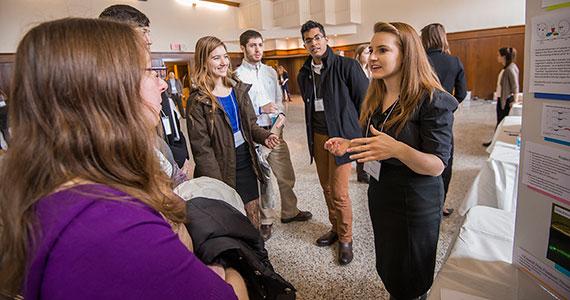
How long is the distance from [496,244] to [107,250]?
1.26 meters

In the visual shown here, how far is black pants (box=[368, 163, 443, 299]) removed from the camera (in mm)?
1360

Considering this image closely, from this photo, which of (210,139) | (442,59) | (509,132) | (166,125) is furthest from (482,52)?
(166,125)

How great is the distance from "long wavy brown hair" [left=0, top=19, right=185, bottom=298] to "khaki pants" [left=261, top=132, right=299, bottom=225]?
225 cm

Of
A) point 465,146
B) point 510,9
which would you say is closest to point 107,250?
point 465,146

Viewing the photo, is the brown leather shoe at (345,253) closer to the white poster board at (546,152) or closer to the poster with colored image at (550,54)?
the white poster board at (546,152)

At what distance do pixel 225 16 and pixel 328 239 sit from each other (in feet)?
44.5

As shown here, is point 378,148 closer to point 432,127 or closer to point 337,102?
point 432,127

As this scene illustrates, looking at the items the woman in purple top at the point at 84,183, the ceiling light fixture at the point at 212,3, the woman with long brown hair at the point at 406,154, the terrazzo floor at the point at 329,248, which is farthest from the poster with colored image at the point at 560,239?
the ceiling light fixture at the point at 212,3

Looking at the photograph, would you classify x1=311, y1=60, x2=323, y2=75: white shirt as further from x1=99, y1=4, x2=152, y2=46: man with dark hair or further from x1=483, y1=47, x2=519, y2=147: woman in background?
x1=483, y1=47, x2=519, y2=147: woman in background

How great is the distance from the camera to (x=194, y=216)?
0.84 meters

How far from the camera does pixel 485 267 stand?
1.03 m

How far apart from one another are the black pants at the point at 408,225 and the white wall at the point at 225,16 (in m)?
9.51

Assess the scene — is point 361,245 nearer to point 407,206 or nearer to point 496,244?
point 407,206

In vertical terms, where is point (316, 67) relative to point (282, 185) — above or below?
above
